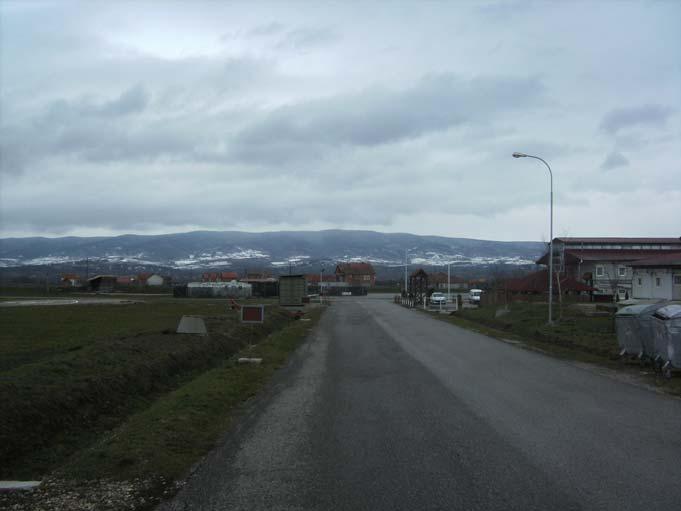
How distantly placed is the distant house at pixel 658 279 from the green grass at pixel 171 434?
36.9m

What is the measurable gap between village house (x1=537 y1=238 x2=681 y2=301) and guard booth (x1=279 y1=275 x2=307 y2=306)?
78.1 ft

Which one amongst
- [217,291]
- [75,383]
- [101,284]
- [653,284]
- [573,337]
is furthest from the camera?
[101,284]

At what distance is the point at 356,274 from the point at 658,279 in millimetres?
131307

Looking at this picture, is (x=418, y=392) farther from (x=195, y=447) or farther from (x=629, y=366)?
(x=629, y=366)

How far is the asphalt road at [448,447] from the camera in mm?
6008

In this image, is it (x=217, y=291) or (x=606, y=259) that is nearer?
(x=606, y=259)

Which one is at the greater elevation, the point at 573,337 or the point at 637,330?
the point at 637,330

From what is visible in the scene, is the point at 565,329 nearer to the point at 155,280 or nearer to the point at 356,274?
the point at 356,274

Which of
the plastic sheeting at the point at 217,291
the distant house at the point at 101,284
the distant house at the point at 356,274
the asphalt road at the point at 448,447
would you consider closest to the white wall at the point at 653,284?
the asphalt road at the point at 448,447

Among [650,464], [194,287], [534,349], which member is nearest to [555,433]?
[650,464]

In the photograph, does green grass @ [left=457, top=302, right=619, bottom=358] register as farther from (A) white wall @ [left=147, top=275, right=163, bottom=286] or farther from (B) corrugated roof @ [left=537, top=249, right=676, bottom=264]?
(A) white wall @ [left=147, top=275, right=163, bottom=286]

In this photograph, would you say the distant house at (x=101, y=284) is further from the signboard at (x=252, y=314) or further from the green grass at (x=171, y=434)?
the green grass at (x=171, y=434)

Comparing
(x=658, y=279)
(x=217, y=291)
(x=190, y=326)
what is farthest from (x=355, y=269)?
(x=190, y=326)

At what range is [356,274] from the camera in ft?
574
